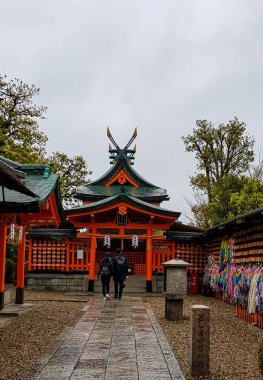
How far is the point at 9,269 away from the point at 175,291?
52.9 ft

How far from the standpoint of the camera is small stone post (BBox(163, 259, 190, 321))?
13297 millimetres

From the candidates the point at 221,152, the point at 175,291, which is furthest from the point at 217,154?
the point at 175,291

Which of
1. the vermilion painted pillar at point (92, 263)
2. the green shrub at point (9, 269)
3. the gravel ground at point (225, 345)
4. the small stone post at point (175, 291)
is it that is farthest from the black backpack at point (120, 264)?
the green shrub at point (9, 269)

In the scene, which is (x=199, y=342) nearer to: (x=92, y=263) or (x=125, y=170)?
(x=92, y=263)

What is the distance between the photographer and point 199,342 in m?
7.28

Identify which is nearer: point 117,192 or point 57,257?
point 57,257

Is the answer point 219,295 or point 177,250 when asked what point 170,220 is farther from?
point 219,295

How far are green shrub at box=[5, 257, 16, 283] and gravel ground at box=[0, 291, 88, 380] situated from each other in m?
10.7

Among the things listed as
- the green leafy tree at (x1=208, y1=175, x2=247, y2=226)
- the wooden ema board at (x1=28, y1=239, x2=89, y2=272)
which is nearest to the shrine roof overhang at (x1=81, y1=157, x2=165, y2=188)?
the green leafy tree at (x1=208, y1=175, x2=247, y2=226)

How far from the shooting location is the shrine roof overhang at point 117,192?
30234 mm

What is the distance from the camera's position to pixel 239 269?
47.6 ft

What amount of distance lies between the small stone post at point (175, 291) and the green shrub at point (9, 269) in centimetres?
1509

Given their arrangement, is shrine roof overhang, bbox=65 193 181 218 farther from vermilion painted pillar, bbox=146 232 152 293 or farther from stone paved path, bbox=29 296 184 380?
stone paved path, bbox=29 296 184 380

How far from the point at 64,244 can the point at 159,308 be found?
9.17 m
